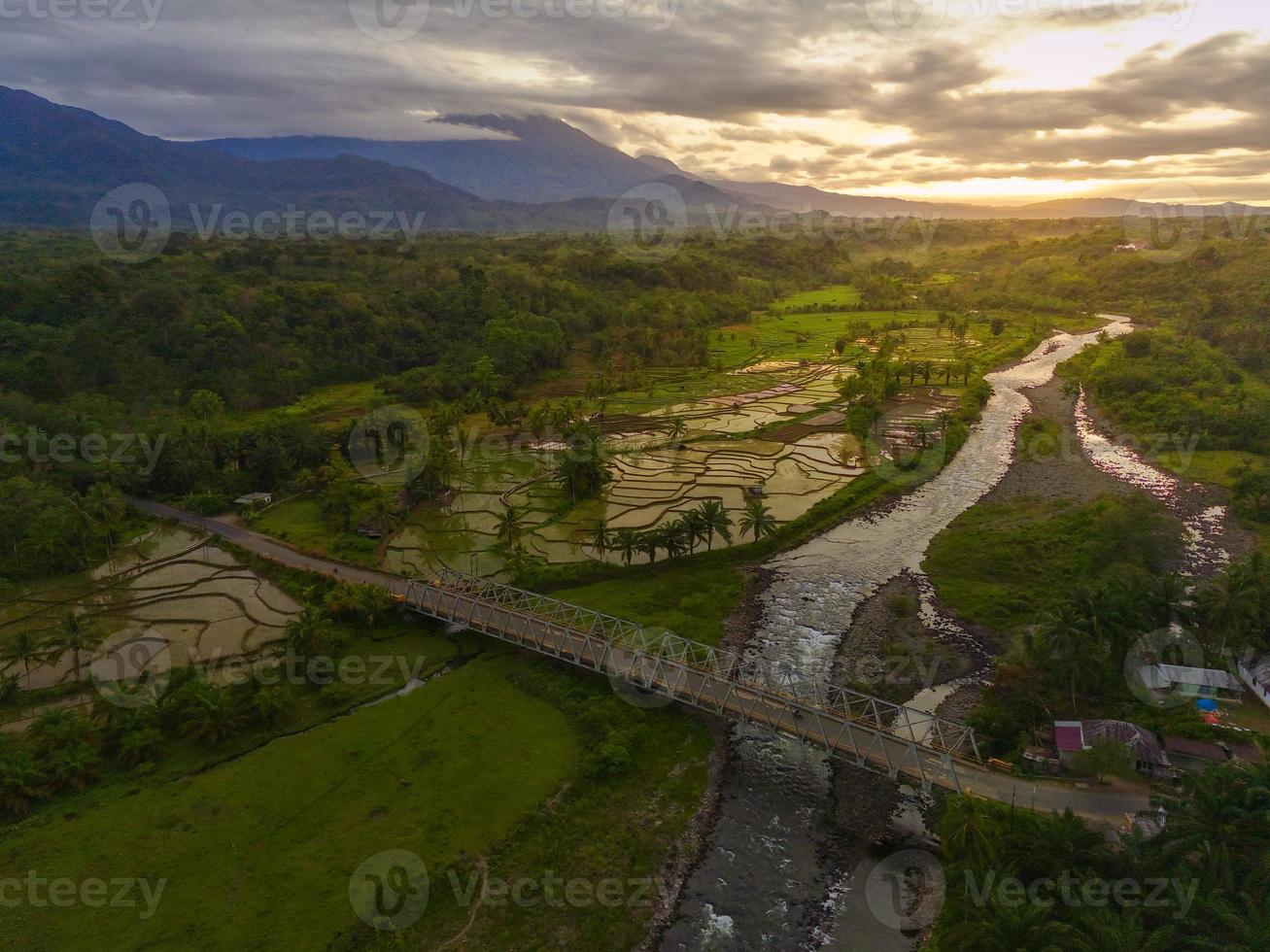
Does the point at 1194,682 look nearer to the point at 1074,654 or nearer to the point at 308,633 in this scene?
the point at 1074,654

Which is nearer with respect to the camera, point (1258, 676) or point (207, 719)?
point (207, 719)

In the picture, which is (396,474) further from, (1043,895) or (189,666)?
(1043,895)

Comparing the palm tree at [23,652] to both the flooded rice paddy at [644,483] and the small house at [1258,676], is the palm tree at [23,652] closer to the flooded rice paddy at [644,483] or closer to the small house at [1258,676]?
the flooded rice paddy at [644,483]

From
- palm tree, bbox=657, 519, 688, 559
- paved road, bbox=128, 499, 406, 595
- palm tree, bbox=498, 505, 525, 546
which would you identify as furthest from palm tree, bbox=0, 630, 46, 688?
palm tree, bbox=657, 519, 688, 559

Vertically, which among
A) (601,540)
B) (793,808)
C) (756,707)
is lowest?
(793,808)

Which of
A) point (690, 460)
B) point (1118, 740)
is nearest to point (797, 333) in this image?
point (690, 460)

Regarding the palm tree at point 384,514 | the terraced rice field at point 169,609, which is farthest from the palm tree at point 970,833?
the palm tree at point 384,514
